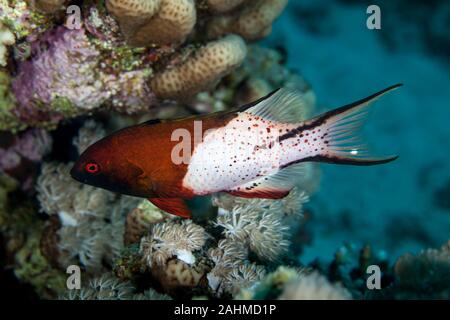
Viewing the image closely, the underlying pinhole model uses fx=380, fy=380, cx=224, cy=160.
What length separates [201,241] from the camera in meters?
3.21

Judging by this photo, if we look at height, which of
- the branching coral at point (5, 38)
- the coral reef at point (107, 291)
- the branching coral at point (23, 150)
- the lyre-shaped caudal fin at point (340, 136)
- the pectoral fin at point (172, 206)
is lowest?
the coral reef at point (107, 291)

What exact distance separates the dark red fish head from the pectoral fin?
13cm

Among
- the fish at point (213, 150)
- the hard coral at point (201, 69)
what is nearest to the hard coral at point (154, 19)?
the hard coral at point (201, 69)

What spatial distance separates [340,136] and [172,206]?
1.40 meters

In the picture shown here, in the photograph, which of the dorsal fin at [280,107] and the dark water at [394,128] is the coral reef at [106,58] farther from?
the dark water at [394,128]

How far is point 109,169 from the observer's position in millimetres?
2865

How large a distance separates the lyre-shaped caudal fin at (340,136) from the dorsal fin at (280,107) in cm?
19

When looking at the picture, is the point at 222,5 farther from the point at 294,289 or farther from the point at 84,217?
the point at 294,289

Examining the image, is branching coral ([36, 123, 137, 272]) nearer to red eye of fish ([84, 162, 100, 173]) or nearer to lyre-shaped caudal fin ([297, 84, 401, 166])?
red eye of fish ([84, 162, 100, 173])

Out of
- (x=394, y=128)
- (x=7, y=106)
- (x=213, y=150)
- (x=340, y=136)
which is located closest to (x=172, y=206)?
(x=213, y=150)

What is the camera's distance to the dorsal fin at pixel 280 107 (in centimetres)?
294

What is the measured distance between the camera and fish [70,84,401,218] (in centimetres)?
281

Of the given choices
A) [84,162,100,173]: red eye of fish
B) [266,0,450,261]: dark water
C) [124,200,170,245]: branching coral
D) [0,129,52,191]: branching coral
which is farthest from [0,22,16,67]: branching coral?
[266,0,450,261]: dark water

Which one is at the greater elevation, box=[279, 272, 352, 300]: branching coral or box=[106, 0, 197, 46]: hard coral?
box=[106, 0, 197, 46]: hard coral
